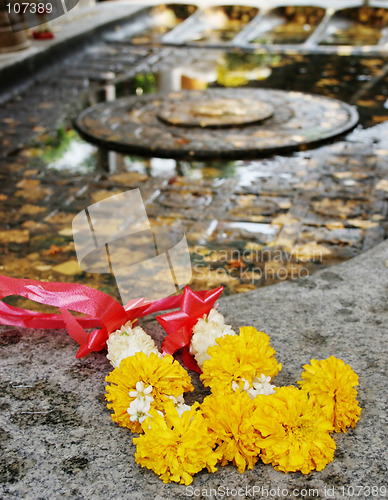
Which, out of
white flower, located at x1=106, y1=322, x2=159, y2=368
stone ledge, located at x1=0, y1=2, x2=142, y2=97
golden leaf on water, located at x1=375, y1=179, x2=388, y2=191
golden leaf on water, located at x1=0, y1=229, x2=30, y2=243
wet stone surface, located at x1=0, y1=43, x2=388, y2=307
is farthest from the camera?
stone ledge, located at x1=0, y1=2, x2=142, y2=97

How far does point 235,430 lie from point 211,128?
14.3 ft

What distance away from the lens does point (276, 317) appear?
2566mm

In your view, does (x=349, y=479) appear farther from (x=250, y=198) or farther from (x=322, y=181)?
(x=322, y=181)

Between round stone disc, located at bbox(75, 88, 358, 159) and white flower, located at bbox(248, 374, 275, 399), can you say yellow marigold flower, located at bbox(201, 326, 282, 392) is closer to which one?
white flower, located at bbox(248, 374, 275, 399)

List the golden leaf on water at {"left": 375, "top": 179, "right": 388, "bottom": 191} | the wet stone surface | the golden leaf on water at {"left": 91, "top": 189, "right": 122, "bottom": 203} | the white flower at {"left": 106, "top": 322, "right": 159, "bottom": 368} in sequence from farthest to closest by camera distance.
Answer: the golden leaf on water at {"left": 375, "top": 179, "right": 388, "bottom": 191}
the golden leaf on water at {"left": 91, "top": 189, "right": 122, "bottom": 203}
the wet stone surface
the white flower at {"left": 106, "top": 322, "right": 159, "bottom": 368}

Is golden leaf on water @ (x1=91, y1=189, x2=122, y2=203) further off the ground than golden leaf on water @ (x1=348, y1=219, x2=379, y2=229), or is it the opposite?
golden leaf on water @ (x1=348, y1=219, x2=379, y2=229)

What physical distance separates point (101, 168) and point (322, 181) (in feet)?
5.48

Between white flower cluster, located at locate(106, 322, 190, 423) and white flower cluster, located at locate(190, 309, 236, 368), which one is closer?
white flower cluster, located at locate(106, 322, 190, 423)

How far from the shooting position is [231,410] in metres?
1.83

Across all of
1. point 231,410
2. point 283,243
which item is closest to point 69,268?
point 283,243

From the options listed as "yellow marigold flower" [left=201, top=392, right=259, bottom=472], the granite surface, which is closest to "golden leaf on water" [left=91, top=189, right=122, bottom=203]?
the granite surface

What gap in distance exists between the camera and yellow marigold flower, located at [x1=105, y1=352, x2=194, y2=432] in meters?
1.95

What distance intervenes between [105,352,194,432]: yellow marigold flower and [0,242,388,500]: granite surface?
0.06 m

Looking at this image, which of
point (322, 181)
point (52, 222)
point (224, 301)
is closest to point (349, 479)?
point (224, 301)
